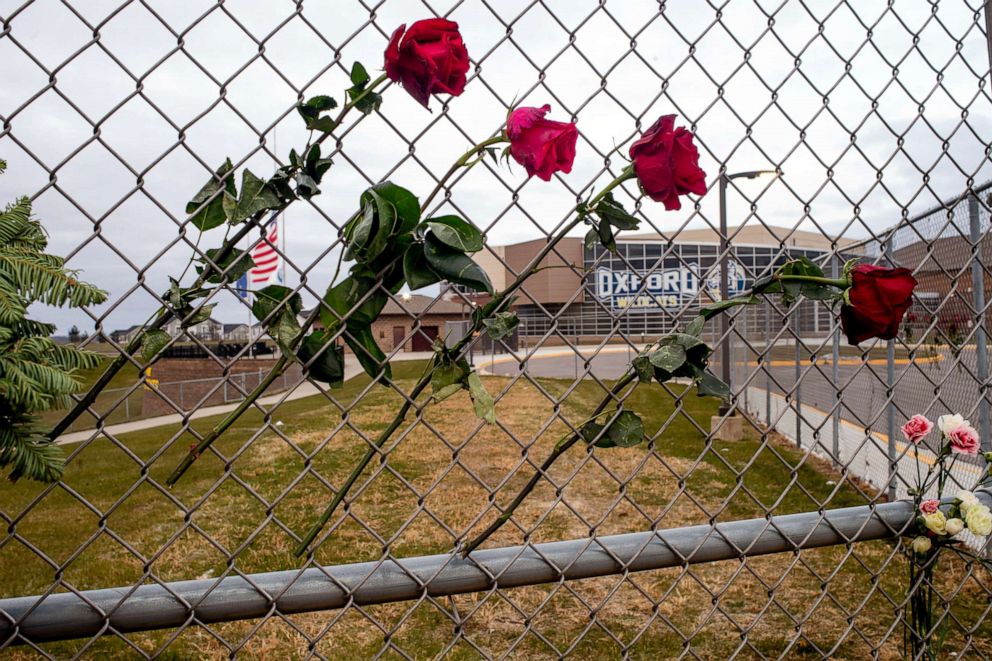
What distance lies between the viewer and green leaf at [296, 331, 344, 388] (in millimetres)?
1046

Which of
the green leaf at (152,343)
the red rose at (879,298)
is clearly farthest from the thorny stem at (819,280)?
the green leaf at (152,343)

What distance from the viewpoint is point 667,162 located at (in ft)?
3.39

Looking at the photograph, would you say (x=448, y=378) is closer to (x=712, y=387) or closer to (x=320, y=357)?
(x=320, y=357)

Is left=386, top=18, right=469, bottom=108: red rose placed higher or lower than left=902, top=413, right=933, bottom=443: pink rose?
higher

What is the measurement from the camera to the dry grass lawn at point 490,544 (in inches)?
54.0

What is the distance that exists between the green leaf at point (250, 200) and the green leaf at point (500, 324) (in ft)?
1.21

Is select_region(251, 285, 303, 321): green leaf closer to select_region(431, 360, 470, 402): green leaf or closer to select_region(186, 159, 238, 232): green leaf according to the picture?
select_region(186, 159, 238, 232): green leaf

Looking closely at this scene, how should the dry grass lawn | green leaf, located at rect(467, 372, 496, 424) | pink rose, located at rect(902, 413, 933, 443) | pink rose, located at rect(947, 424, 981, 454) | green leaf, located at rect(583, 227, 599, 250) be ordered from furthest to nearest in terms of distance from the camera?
pink rose, located at rect(902, 413, 933, 443), pink rose, located at rect(947, 424, 981, 454), the dry grass lawn, green leaf, located at rect(583, 227, 599, 250), green leaf, located at rect(467, 372, 496, 424)

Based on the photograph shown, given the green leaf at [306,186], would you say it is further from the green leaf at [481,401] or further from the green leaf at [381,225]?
the green leaf at [481,401]

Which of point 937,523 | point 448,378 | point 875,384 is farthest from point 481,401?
point 875,384

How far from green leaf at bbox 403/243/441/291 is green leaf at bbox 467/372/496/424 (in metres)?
0.18

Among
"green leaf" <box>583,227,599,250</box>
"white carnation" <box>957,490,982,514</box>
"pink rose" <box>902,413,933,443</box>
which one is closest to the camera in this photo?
"green leaf" <box>583,227,599,250</box>

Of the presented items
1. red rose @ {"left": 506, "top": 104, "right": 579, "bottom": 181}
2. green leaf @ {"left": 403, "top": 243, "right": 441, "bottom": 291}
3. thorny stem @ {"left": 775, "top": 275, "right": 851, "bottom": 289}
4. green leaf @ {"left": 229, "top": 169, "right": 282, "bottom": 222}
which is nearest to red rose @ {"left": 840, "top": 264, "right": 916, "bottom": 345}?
thorny stem @ {"left": 775, "top": 275, "right": 851, "bottom": 289}

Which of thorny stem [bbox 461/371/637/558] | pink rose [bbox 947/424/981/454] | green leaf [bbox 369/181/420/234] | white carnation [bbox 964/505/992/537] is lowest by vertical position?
white carnation [bbox 964/505/992/537]
